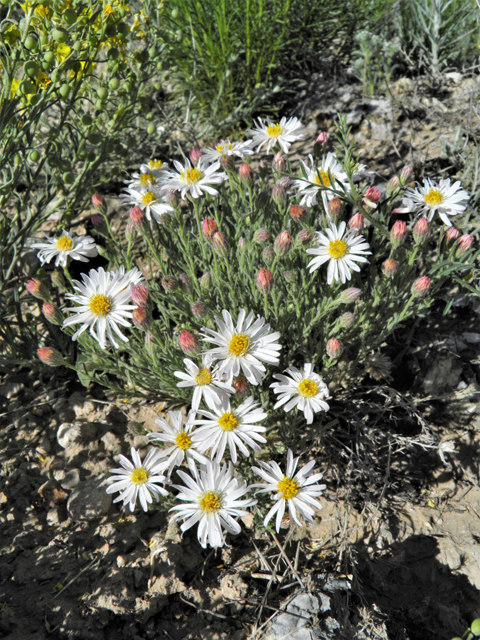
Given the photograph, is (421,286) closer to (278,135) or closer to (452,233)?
(452,233)

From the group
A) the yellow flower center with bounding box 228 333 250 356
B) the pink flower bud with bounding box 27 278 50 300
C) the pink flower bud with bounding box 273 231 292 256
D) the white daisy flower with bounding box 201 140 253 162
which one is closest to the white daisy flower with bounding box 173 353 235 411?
the yellow flower center with bounding box 228 333 250 356

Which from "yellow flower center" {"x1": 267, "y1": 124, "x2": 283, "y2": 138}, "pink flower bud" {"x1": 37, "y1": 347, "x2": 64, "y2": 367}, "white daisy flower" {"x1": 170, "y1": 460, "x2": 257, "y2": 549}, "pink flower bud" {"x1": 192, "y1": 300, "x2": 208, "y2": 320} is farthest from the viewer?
"yellow flower center" {"x1": 267, "y1": 124, "x2": 283, "y2": 138}

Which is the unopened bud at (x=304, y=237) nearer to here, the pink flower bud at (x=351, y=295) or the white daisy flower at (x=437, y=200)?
the pink flower bud at (x=351, y=295)

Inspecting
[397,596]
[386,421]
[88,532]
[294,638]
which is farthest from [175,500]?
[386,421]

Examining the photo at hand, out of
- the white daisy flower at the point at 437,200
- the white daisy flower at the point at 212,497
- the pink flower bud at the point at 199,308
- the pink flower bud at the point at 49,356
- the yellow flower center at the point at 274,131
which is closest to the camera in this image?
the white daisy flower at the point at 212,497

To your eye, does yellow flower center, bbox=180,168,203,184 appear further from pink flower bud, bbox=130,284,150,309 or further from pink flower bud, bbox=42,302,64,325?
pink flower bud, bbox=42,302,64,325

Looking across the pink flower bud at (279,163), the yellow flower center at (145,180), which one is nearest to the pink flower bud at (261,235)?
the pink flower bud at (279,163)

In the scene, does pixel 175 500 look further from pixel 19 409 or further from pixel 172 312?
Answer: pixel 19 409
